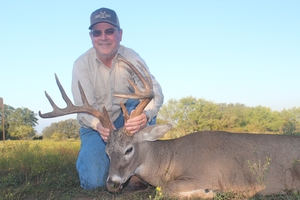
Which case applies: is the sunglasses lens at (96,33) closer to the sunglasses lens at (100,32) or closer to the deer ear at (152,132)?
the sunglasses lens at (100,32)

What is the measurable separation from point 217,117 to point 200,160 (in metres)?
30.9

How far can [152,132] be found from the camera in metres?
5.79

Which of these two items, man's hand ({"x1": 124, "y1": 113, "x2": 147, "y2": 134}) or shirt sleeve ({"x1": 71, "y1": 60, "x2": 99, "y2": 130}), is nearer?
man's hand ({"x1": 124, "y1": 113, "x2": 147, "y2": 134})

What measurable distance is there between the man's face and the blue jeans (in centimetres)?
155

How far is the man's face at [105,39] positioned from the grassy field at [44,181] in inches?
Answer: 95.6

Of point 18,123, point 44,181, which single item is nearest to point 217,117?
point 18,123

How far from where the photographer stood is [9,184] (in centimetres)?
632

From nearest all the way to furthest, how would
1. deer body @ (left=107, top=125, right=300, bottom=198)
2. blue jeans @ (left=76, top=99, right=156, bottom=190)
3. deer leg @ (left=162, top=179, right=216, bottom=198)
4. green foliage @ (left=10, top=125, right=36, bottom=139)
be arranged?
1. deer leg @ (left=162, top=179, right=216, bottom=198)
2. deer body @ (left=107, top=125, right=300, bottom=198)
3. blue jeans @ (left=76, top=99, right=156, bottom=190)
4. green foliage @ (left=10, top=125, right=36, bottom=139)

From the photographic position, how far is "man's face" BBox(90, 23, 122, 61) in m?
6.79

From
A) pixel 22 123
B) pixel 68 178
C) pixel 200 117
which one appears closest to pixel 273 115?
pixel 200 117

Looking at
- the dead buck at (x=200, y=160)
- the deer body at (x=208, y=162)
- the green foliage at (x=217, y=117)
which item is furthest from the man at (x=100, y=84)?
the green foliage at (x=217, y=117)

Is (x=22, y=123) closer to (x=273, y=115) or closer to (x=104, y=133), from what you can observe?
(x=273, y=115)

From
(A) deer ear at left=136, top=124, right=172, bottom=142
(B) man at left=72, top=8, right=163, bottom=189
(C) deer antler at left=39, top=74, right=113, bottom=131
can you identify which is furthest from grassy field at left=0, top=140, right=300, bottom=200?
(C) deer antler at left=39, top=74, right=113, bottom=131

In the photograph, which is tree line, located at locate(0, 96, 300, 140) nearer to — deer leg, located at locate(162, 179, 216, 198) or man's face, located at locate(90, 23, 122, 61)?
man's face, located at locate(90, 23, 122, 61)
